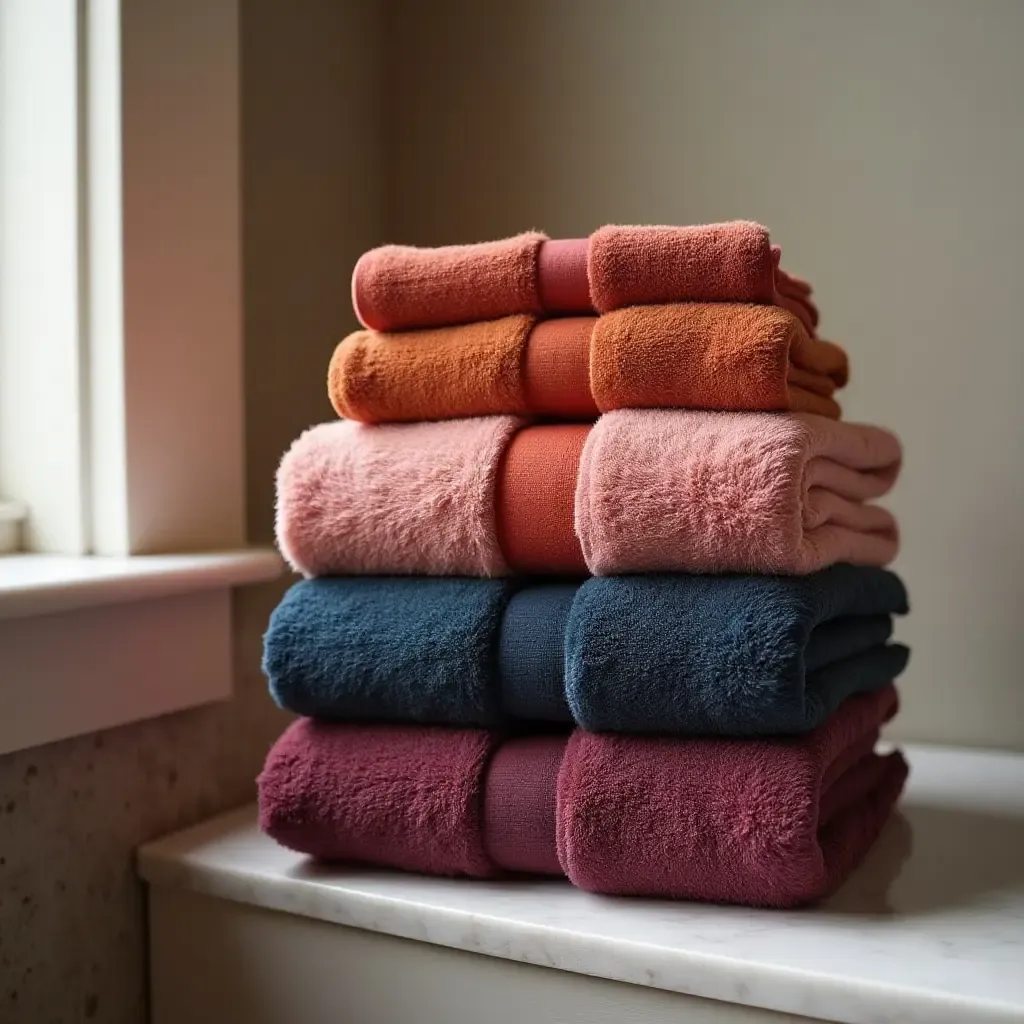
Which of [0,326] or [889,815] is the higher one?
[0,326]

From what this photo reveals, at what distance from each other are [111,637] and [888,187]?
2.61ft

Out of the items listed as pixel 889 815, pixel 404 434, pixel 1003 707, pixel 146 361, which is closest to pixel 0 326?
pixel 146 361

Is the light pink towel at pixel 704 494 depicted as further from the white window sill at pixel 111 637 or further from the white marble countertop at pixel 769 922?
the white window sill at pixel 111 637

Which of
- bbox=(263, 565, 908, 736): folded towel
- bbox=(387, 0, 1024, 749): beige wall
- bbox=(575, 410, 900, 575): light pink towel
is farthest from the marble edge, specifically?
bbox=(387, 0, 1024, 749): beige wall

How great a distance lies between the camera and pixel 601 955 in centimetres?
68

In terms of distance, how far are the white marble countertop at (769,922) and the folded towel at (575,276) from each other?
38 cm

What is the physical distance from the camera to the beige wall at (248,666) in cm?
85

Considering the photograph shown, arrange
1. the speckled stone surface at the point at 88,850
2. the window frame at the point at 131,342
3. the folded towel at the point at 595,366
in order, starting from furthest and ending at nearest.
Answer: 1. the window frame at the point at 131,342
2. the speckled stone surface at the point at 88,850
3. the folded towel at the point at 595,366

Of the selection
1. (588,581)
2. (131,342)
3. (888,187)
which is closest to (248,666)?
(131,342)

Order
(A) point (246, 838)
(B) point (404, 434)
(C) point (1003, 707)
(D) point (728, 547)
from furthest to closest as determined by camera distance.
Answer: (C) point (1003, 707)
(A) point (246, 838)
(B) point (404, 434)
(D) point (728, 547)

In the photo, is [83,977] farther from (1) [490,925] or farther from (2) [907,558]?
(2) [907,558]

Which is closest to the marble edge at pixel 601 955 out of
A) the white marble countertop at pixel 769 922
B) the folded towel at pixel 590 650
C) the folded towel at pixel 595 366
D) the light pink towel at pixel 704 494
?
the white marble countertop at pixel 769 922

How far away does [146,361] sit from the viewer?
962 mm

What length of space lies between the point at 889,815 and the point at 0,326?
2.72 ft
